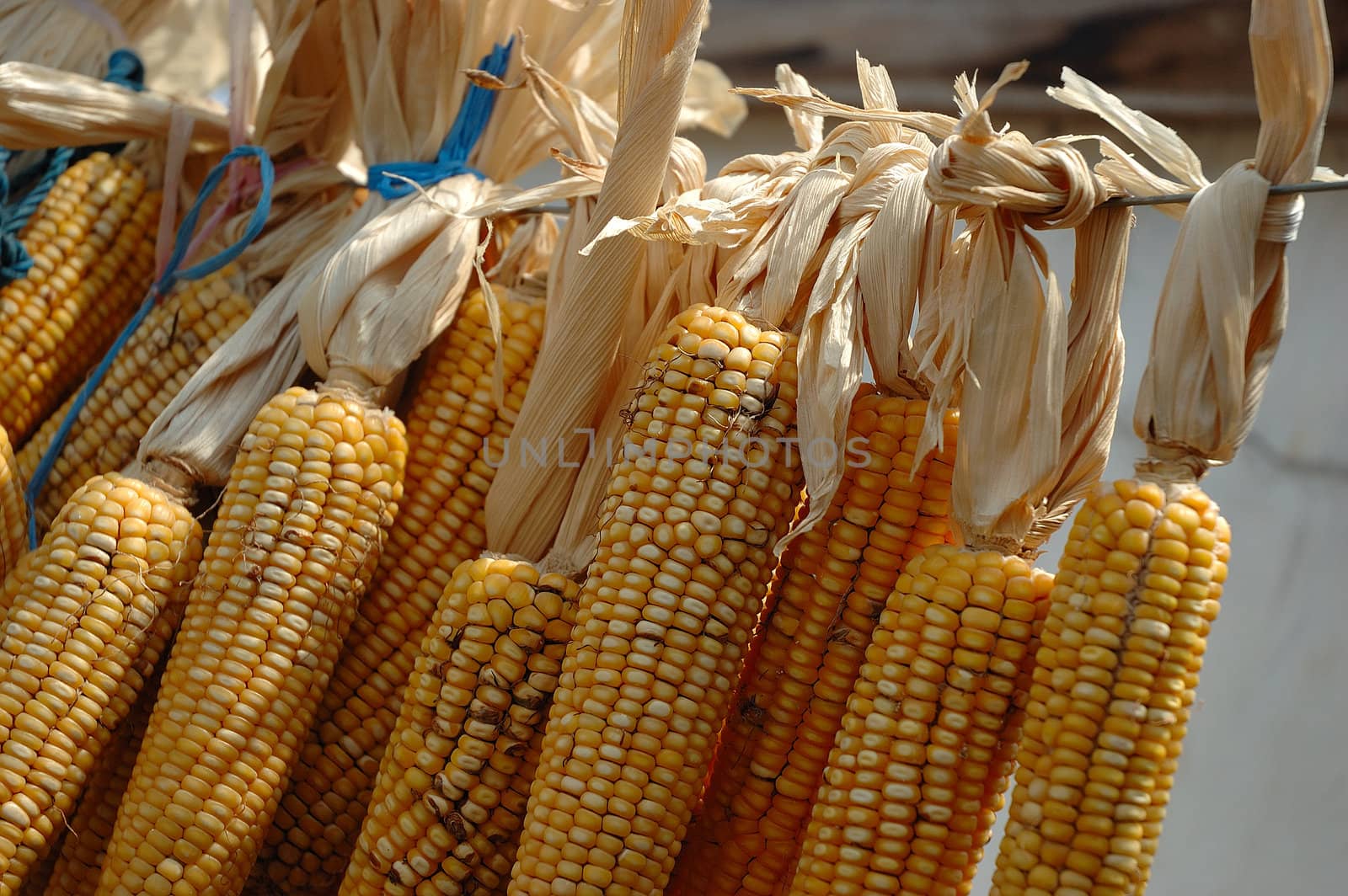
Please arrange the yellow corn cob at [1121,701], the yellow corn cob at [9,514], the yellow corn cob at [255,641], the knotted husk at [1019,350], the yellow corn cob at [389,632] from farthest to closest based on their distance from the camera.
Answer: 1. the yellow corn cob at [9,514]
2. the yellow corn cob at [389,632]
3. the yellow corn cob at [255,641]
4. the knotted husk at [1019,350]
5. the yellow corn cob at [1121,701]

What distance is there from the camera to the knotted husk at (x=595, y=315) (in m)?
1.15

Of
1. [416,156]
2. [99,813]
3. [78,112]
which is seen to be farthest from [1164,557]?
[78,112]

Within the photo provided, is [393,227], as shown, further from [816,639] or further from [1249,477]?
[1249,477]

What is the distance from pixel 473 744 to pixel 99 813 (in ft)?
1.74

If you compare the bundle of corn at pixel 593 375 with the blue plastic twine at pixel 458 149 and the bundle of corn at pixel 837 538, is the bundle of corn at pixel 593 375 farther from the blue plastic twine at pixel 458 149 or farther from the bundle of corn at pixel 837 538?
the blue plastic twine at pixel 458 149

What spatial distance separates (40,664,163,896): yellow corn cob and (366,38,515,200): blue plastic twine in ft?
2.11

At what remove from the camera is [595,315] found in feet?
3.84

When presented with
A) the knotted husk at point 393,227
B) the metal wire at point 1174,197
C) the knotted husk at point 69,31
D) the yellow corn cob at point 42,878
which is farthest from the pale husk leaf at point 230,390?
the metal wire at point 1174,197

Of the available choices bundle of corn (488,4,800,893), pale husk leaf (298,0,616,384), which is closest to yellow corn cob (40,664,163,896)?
pale husk leaf (298,0,616,384)

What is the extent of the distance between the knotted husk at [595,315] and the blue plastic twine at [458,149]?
0.90 feet

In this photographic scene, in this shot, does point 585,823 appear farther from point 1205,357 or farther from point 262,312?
point 262,312

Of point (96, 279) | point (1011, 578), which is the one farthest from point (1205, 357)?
point (96, 279)

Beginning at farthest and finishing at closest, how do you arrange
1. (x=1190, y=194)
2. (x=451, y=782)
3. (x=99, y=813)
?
(x=99, y=813), (x=451, y=782), (x=1190, y=194)

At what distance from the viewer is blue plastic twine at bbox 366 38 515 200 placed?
142 cm
